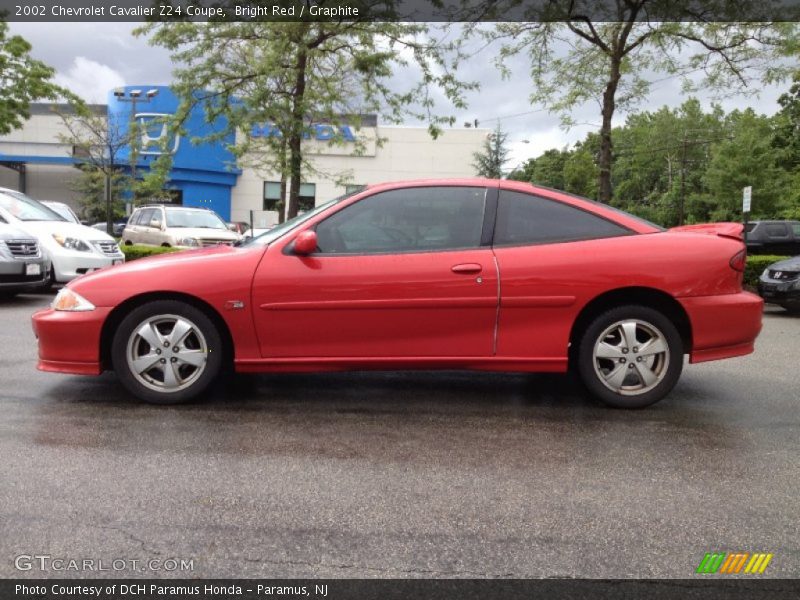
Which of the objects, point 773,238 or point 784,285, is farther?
point 773,238

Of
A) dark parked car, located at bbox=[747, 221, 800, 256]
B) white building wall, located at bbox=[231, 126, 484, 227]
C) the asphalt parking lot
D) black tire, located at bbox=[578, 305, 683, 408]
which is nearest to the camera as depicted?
the asphalt parking lot

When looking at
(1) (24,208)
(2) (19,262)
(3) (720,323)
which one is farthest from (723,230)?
(1) (24,208)

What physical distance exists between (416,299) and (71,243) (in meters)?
8.33

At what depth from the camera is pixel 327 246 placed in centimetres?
452

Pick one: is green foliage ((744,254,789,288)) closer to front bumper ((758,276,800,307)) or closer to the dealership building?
front bumper ((758,276,800,307))

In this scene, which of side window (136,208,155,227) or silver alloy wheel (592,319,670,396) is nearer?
silver alloy wheel (592,319,670,396)

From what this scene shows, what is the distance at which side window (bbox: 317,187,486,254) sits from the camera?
4523 millimetres

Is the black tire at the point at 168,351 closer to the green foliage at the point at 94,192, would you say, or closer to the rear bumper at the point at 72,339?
the rear bumper at the point at 72,339

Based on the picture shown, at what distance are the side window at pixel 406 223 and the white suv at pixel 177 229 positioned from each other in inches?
447

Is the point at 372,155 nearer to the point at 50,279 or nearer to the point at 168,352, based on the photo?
the point at 50,279

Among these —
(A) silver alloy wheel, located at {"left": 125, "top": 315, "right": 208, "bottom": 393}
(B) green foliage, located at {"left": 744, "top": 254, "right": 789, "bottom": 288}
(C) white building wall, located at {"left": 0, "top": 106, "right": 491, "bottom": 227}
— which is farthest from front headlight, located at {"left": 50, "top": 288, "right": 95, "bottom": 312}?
(C) white building wall, located at {"left": 0, "top": 106, "right": 491, "bottom": 227}

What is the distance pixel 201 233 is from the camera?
15.7 meters

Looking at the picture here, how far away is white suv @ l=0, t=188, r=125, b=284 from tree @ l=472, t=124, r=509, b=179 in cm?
2811

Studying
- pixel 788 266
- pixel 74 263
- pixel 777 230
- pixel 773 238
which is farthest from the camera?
pixel 777 230
